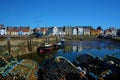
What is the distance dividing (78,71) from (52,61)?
151 cm

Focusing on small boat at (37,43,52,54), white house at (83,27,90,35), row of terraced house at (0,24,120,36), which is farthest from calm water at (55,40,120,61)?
white house at (83,27,90,35)

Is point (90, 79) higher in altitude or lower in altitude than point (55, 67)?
lower

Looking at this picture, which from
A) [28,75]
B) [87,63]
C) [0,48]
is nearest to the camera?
[28,75]

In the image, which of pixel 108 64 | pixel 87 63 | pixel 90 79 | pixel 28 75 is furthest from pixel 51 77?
pixel 87 63

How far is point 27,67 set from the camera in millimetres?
10977

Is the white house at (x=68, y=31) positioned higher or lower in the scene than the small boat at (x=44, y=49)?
higher

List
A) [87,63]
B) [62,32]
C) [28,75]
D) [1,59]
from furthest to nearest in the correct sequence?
[62,32] → [87,63] → [1,59] → [28,75]

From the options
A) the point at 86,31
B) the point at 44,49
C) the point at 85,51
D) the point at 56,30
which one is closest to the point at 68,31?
the point at 56,30

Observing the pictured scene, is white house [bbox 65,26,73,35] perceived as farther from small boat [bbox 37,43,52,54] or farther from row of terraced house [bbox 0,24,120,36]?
small boat [bbox 37,43,52,54]

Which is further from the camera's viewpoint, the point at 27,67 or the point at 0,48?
the point at 0,48

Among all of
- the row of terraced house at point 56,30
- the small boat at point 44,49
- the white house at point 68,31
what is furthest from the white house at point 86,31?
the small boat at point 44,49

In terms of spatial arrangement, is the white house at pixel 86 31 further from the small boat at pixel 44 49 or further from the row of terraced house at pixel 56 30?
the small boat at pixel 44 49

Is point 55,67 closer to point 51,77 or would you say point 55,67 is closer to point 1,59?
point 51,77

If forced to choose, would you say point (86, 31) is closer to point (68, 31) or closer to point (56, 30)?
point (68, 31)
